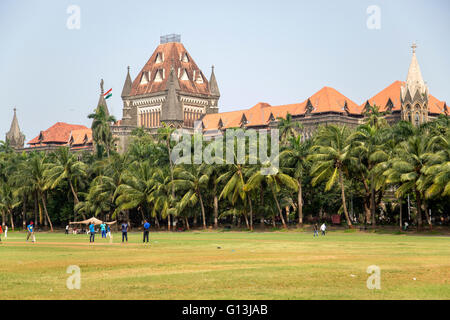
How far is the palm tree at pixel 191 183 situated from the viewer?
262 feet

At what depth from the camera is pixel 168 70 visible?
190 m

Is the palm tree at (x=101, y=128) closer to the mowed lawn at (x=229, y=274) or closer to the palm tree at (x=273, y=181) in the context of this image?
the palm tree at (x=273, y=181)

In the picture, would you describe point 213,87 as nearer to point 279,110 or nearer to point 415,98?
point 279,110

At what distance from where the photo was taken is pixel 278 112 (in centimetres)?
16725

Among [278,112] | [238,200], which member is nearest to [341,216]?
[238,200]

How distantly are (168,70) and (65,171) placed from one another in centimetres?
10308

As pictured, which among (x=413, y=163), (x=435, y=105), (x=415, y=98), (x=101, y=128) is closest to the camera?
(x=413, y=163)

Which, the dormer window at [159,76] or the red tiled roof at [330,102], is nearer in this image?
the red tiled roof at [330,102]

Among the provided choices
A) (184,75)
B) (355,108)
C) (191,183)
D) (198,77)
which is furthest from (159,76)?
(191,183)

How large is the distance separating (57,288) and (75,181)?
70765 mm

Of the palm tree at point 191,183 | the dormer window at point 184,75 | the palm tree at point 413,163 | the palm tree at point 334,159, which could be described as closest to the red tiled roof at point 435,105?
the dormer window at point 184,75

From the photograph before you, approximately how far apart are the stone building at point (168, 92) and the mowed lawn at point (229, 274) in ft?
473
